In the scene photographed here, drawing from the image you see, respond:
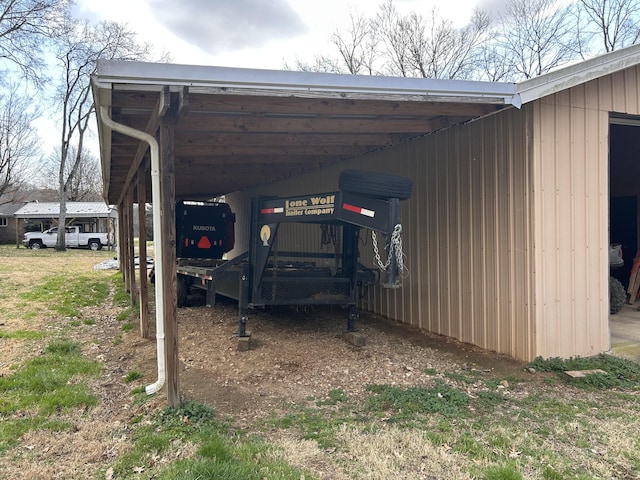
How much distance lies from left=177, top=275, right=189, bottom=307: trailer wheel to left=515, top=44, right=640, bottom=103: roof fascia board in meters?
6.66

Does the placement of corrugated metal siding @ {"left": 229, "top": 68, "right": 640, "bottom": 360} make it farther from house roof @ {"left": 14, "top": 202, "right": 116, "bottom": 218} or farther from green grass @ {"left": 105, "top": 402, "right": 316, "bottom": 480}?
house roof @ {"left": 14, "top": 202, "right": 116, "bottom": 218}

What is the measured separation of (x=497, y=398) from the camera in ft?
13.4

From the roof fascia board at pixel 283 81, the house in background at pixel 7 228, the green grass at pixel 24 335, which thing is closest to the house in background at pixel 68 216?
the house in background at pixel 7 228

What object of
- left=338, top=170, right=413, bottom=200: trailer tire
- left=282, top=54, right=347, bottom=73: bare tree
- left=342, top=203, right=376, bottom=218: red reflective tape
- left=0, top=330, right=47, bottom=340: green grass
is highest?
left=282, top=54, right=347, bottom=73: bare tree

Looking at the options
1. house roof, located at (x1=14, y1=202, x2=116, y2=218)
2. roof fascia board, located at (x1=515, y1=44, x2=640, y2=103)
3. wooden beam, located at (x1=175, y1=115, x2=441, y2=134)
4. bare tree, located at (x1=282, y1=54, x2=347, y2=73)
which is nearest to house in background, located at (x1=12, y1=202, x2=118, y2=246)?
house roof, located at (x1=14, y1=202, x2=116, y2=218)

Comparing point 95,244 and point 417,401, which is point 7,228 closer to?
point 95,244

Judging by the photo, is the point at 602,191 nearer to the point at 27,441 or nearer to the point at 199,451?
the point at 199,451

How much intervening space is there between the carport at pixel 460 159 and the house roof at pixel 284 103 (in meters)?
0.01

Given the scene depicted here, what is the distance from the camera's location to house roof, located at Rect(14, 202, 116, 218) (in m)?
31.7

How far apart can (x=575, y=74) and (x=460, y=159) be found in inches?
62.6

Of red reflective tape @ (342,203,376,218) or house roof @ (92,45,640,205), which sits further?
red reflective tape @ (342,203,376,218)

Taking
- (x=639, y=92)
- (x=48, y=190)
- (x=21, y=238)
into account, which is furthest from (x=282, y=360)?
(x=48, y=190)

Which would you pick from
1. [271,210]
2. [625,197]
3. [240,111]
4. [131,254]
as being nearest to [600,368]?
[271,210]

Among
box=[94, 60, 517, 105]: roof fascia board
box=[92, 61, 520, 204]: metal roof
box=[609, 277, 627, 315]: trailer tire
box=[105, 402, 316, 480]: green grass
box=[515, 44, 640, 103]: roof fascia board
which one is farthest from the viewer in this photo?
box=[609, 277, 627, 315]: trailer tire
